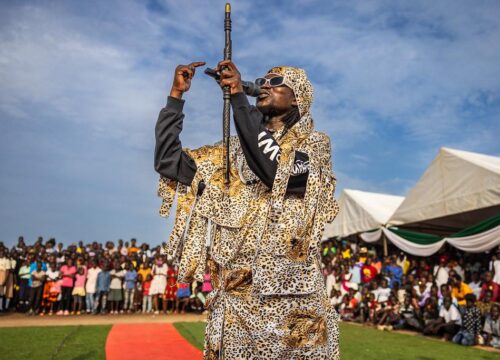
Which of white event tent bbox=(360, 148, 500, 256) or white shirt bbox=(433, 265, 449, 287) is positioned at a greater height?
white event tent bbox=(360, 148, 500, 256)

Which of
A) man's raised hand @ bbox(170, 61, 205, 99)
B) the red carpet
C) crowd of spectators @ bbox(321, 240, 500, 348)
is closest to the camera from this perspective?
man's raised hand @ bbox(170, 61, 205, 99)

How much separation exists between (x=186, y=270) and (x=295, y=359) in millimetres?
633

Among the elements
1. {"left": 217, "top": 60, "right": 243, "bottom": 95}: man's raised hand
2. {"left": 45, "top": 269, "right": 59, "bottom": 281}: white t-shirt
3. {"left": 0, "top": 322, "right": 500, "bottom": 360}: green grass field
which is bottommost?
{"left": 0, "top": 322, "right": 500, "bottom": 360}: green grass field

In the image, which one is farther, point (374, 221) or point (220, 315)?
point (374, 221)

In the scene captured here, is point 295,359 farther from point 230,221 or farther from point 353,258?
point 353,258

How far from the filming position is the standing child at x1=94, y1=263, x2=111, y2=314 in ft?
47.7

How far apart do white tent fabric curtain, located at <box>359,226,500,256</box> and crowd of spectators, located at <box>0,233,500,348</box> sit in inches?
19.0

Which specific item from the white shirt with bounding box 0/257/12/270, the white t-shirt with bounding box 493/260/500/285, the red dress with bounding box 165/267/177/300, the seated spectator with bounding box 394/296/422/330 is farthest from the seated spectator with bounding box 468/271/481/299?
the white shirt with bounding box 0/257/12/270

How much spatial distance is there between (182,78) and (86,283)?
44.7 ft

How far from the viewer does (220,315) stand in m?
2.17

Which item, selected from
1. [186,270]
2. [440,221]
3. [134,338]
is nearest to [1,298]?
[134,338]

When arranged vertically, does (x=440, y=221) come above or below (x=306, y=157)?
above

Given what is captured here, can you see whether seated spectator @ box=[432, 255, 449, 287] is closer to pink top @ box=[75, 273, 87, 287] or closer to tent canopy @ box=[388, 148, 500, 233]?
tent canopy @ box=[388, 148, 500, 233]

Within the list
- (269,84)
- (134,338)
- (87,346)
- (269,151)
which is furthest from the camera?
(134,338)
